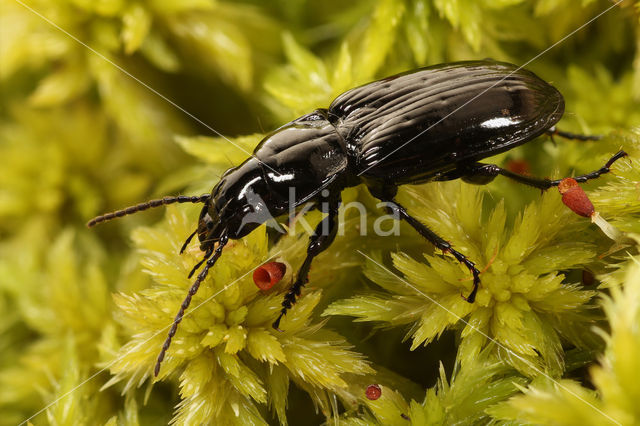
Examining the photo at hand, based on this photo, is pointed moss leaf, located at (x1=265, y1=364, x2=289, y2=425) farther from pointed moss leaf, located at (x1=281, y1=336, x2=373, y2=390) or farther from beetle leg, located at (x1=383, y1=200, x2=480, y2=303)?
beetle leg, located at (x1=383, y1=200, x2=480, y2=303)

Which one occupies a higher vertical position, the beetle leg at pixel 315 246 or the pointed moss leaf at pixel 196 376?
the beetle leg at pixel 315 246

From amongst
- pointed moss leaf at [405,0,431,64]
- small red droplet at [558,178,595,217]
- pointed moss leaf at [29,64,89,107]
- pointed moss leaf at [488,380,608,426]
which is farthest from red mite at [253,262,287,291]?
pointed moss leaf at [29,64,89,107]

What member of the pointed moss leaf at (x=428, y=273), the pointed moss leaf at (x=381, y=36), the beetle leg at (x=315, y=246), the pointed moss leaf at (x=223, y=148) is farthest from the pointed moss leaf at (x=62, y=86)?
the pointed moss leaf at (x=428, y=273)

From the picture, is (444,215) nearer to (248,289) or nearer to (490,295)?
(490,295)

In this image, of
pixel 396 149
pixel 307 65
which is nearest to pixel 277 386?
pixel 396 149

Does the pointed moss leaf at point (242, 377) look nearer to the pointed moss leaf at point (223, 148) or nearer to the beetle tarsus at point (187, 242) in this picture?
the beetle tarsus at point (187, 242)

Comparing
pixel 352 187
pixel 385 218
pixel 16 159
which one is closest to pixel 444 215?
pixel 385 218

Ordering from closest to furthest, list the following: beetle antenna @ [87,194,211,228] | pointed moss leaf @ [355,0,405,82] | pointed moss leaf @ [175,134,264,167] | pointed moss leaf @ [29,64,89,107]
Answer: beetle antenna @ [87,194,211,228], pointed moss leaf @ [175,134,264,167], pointed moss leaf @ [355,0,405,82], pointed moss leaf @ [29,64,89,107]
